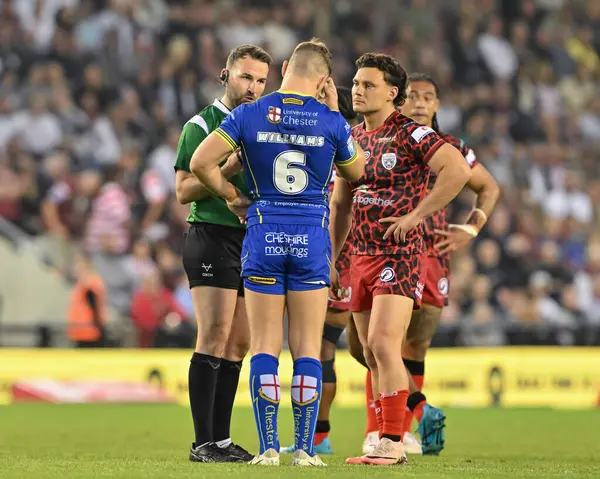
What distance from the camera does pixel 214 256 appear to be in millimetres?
7750

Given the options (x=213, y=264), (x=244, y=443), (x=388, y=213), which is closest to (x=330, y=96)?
(x=388, y=213)

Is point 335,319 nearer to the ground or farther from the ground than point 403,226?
nearer to the ground

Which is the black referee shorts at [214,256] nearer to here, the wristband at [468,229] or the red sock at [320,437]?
the red sock at [320,437]

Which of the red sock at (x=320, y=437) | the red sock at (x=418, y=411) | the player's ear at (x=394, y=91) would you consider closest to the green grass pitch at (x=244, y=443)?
the red sock at (x=320, y=437)

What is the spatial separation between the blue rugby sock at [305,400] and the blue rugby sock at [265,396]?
12 centimetres

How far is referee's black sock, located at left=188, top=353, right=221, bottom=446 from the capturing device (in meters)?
7.74

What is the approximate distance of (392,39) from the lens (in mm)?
21797

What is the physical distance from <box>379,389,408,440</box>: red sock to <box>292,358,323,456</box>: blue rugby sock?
882mm

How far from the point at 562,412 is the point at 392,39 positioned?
9520 mm

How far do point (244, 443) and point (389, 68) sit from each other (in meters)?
3.49

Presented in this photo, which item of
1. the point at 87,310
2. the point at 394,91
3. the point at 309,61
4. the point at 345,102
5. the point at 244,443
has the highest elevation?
the point at 345,102

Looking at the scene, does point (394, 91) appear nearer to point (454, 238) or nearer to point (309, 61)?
point (309, 61)

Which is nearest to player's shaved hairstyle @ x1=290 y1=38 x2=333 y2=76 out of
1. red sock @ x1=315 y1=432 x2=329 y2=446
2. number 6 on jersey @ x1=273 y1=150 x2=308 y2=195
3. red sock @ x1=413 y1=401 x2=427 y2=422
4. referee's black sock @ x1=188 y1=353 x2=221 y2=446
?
number 6 on jersey @ x1=273 y1=150 x2=308 y2=195

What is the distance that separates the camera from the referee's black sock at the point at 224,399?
7.93 metres
